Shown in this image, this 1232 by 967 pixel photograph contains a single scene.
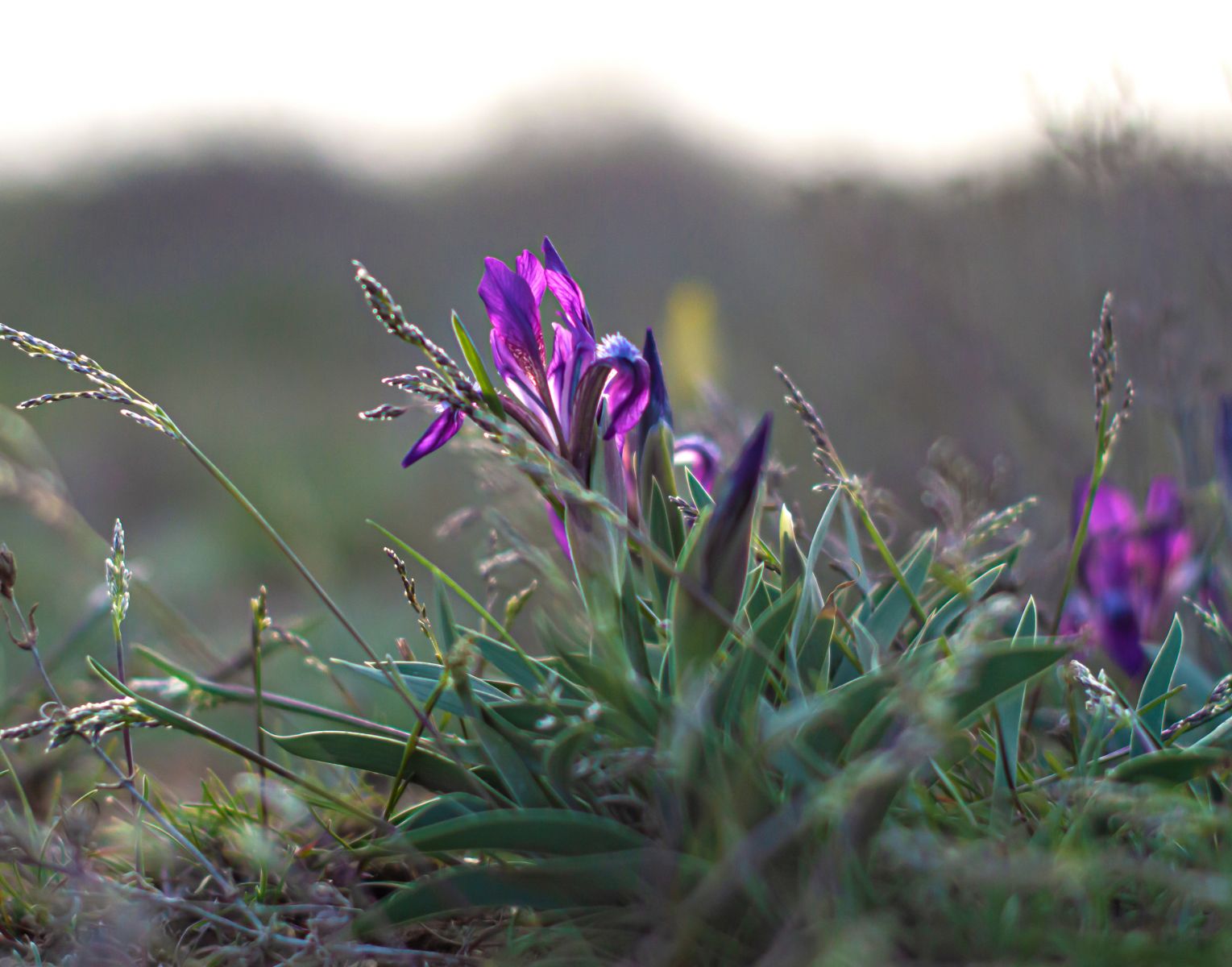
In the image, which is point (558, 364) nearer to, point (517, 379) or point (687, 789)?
point (517, 379)

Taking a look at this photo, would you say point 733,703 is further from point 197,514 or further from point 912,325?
point 197,514

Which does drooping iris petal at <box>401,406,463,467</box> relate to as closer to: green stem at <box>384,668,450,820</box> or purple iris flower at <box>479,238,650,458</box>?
purple iris flower at <box>479,238,650,458</box>

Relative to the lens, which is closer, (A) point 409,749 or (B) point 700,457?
(A) point 409,749

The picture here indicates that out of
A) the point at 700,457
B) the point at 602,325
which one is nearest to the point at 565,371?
the point at 700,457

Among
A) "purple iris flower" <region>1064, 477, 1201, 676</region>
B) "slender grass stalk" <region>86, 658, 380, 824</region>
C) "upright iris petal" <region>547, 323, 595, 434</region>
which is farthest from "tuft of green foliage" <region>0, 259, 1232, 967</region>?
"purple iris flower" <region>1064, 477, 1201, 676</region>

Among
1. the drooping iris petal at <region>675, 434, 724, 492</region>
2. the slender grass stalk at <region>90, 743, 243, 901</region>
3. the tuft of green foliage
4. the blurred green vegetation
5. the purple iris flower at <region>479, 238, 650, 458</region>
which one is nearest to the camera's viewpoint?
the tuft of green foliage

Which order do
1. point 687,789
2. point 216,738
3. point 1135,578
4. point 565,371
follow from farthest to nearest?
point 1135,578, point 565,371, point 216,738, point 687,789
